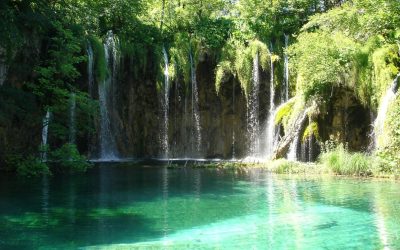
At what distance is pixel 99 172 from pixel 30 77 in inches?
170

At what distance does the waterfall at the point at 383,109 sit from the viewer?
639 inches

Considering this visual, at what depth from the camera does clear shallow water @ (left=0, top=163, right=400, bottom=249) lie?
7914mm

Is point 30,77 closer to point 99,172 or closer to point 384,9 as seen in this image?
point 99,172

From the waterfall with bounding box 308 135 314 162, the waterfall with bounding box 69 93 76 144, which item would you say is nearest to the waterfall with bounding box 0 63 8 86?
the waterfall with bounding box 69 93 76 144

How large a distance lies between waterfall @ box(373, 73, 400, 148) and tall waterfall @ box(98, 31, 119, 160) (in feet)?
43.5

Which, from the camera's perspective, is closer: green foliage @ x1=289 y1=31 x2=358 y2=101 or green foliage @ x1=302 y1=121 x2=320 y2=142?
green foliage @ x1=289 y1=31 x2=358 y2=101

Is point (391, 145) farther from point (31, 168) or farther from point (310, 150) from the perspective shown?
point (31, 168)

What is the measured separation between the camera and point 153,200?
11.9 m

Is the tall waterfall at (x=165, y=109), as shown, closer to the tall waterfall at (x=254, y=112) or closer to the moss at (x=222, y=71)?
the moss at (x=222, y=71)

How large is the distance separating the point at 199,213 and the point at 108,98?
15.7m

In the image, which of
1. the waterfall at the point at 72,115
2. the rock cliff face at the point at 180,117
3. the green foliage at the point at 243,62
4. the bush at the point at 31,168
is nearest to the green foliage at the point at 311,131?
the green foliage at the point at 243,62

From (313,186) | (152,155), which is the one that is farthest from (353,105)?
(152,155)

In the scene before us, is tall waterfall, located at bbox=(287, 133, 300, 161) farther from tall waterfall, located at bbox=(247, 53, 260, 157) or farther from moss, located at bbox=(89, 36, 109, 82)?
moss, located at bbox=(89, 36, 109, 82)

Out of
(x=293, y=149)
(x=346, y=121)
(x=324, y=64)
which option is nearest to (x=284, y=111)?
(x=293, y=149)
